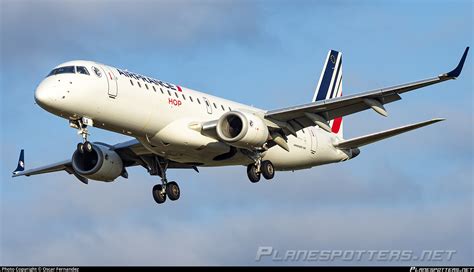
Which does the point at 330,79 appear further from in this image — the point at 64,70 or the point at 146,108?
the point at 64,70

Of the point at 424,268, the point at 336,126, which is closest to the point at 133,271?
the point at 424,268

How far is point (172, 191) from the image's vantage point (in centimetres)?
6119

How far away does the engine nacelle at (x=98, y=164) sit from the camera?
6009 cm

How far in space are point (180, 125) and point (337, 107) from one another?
7.52 meters

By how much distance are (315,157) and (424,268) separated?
62.4 ft

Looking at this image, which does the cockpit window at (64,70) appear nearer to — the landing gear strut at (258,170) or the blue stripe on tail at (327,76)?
the landing gear strut at (258,170)

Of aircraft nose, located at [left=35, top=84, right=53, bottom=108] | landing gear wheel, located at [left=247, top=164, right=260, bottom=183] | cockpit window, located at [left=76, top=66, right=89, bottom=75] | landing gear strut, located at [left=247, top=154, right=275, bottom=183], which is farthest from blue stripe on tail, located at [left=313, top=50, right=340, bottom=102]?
aircraft nose, located at [left=35, top=84, right=53, bottom=108]

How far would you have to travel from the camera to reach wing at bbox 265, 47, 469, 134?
53528 mm

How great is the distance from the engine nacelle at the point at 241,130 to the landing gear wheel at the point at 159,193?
6.83m

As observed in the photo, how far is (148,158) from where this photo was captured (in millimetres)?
61312

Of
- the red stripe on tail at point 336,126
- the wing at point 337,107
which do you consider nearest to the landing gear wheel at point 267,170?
the wing at point 337,107

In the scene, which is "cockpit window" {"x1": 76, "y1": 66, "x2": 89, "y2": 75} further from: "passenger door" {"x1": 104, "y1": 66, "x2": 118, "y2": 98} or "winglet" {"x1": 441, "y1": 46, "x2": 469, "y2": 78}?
"winglet" {"x1": 441, "y1": 46, "x2": 469, "y2": 78}

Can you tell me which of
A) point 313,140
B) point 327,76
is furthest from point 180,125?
point 327,76

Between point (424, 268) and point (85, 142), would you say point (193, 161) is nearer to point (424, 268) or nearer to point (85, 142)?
point (85, 142)
